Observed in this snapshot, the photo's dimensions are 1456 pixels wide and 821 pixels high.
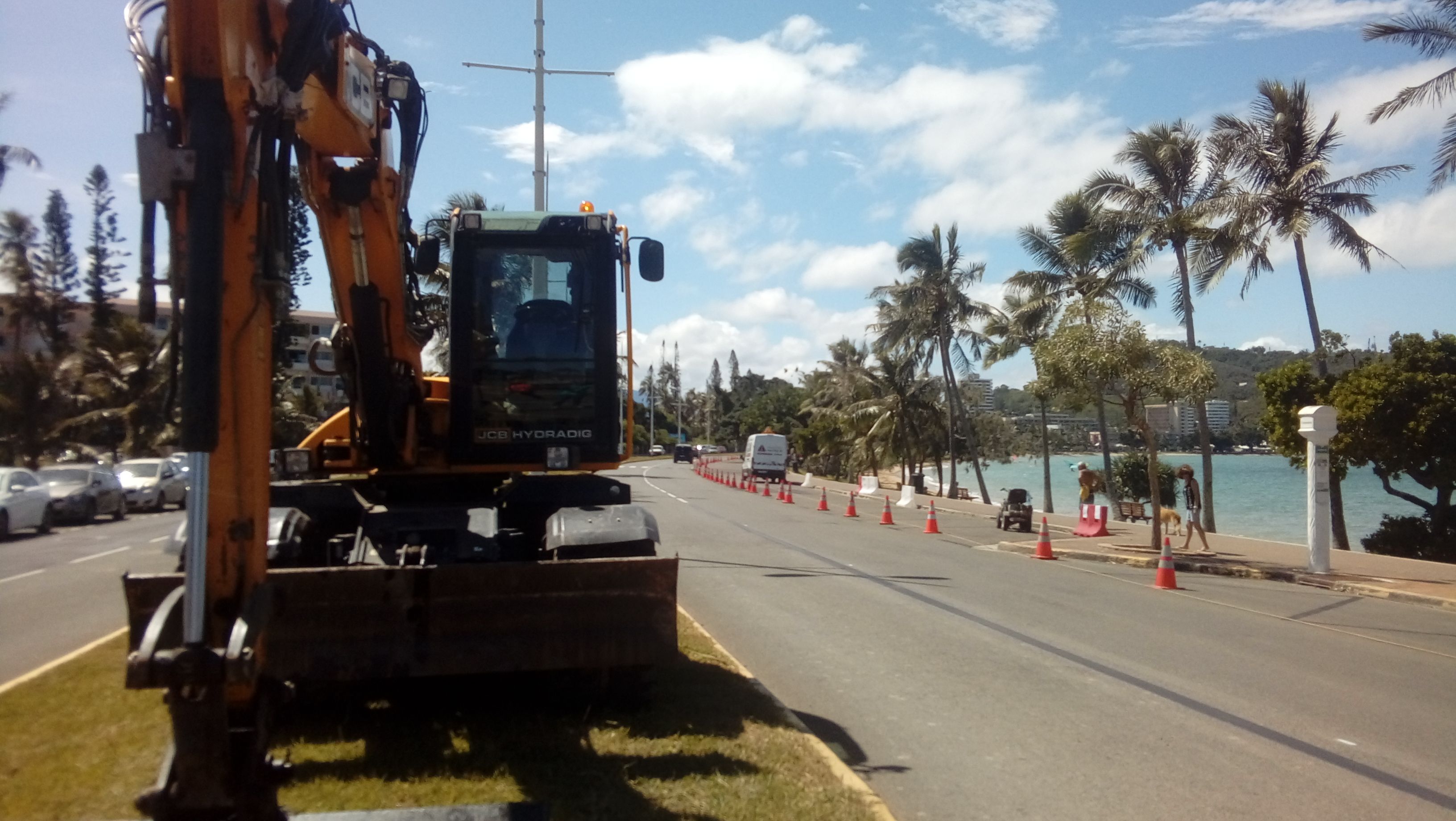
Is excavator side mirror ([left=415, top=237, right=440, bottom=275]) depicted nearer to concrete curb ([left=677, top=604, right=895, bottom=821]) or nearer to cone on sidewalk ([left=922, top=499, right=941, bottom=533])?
concrete curb ([left=677, top=604, right=895, bottom=821])

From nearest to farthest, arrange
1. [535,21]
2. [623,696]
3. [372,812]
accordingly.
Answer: [372,812]
[623,696]
[535,21]

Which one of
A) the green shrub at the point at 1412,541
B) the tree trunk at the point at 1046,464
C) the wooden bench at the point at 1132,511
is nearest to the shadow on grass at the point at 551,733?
the green shrub at the point at 1412,541

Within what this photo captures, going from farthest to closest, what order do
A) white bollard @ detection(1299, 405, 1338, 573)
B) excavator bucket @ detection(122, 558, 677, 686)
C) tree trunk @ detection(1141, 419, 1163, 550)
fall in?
tree trunk @ detection(1141, 419, 1163, 550)
white bollard @ detection(1299, 405, 1338, 573)
excavator bucket @ detection(122, 558, 677, 686)

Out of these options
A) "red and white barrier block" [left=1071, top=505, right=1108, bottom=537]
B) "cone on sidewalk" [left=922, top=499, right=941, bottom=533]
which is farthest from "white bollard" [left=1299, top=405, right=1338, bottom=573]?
"cone on sidewalk" [left=922, top=499, right=941, bottom=533]

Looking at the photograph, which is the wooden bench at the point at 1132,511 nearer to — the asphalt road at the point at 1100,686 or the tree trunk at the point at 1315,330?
the tree trunk at the point at 1315,330

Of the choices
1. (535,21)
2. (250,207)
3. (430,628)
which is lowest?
(430,628)

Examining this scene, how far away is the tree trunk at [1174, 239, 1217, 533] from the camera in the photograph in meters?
26.9

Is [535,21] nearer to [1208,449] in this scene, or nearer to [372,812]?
[372,812]

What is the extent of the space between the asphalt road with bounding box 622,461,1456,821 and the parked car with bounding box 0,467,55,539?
1377 centimetres

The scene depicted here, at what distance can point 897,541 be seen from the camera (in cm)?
2141

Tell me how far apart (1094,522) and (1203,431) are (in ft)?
21.0

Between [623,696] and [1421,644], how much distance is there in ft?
29.1

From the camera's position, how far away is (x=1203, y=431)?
28.1 metres

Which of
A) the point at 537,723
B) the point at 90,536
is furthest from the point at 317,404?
the point at 537,723
